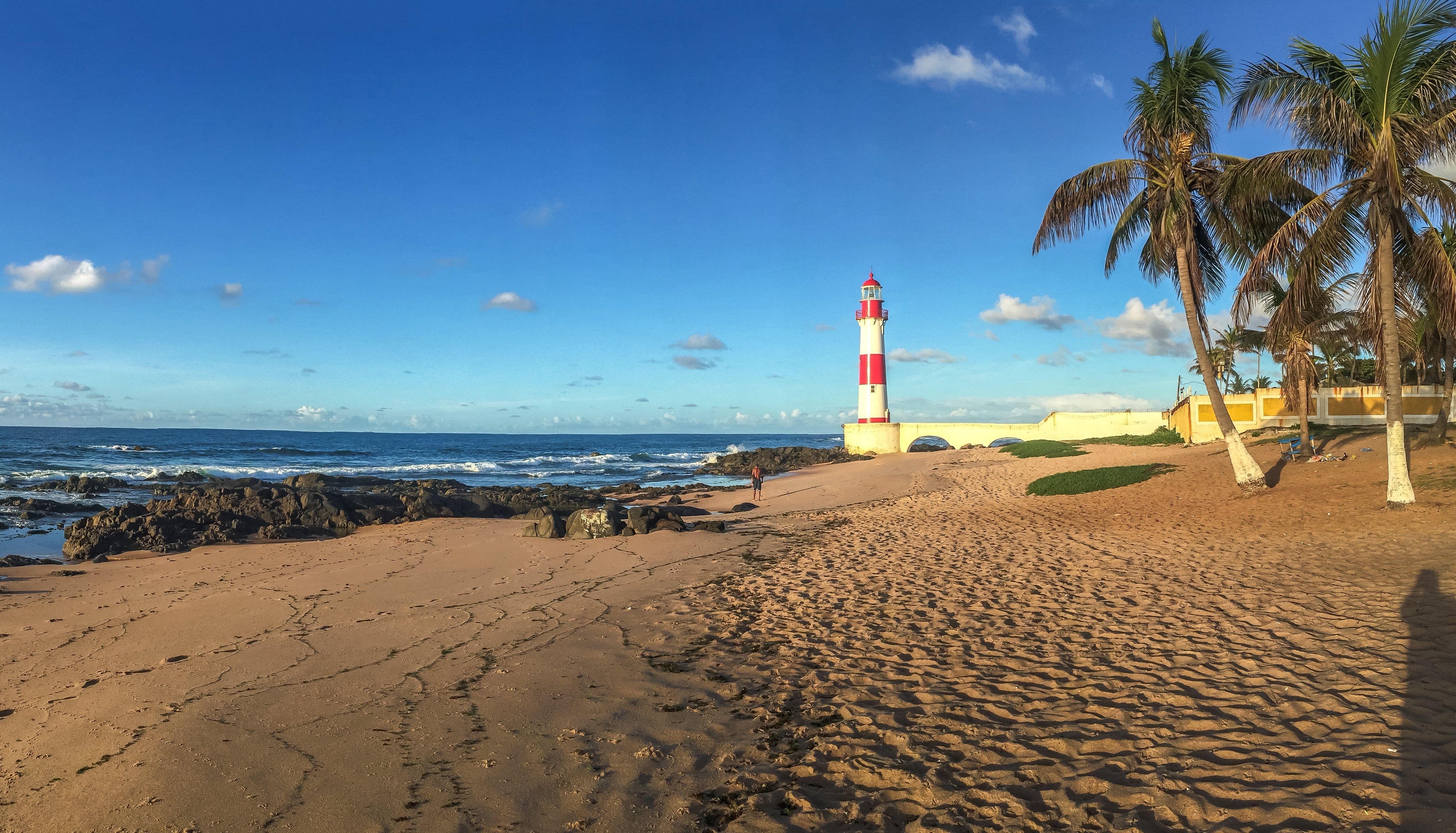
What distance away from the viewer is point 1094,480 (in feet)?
62.0

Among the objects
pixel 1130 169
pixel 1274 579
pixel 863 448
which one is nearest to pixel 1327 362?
pixel 863 448

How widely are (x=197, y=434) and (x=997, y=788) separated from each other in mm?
124148

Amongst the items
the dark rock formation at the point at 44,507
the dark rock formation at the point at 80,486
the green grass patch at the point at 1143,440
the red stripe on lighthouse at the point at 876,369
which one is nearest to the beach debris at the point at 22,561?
the dark rock formation at the point at 44,507

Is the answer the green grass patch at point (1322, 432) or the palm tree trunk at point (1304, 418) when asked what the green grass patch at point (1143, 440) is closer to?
the green grass patch at point (1322, 432)

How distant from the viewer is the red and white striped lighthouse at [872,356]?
44.3m

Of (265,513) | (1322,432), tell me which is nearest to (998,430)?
(1322,432)

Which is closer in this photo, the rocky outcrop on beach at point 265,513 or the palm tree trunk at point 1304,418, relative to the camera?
the rocky outcrop on beach at point 265,513

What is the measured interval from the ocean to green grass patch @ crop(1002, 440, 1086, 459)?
47.7ft

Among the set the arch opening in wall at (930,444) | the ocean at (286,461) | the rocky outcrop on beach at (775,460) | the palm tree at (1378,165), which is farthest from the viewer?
the arch opening in wall at (930,444)

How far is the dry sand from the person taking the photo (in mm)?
3896

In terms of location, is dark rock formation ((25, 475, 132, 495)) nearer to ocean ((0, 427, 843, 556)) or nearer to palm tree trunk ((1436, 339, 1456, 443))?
ocean ((0, 427, 843, 556))

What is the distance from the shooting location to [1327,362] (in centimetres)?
4569

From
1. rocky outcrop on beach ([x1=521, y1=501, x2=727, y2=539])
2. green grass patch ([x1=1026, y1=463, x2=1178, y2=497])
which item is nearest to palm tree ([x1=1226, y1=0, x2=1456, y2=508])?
green grass patch ([x1=1026, y1=463, x2=1178, y2=497])

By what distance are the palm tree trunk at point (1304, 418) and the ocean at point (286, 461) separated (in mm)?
22185
